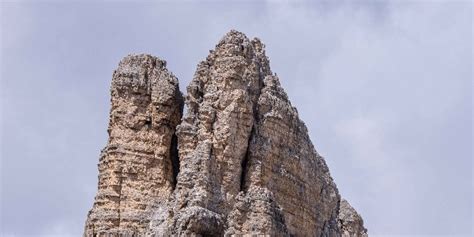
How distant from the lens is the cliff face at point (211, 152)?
5916 cm

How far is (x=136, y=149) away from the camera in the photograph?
63156 millimetres

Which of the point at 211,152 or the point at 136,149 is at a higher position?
the point at 136,149

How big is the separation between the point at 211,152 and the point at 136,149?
165 inches

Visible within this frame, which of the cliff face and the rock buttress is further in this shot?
the rock buttress

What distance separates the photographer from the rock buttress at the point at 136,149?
203 feet

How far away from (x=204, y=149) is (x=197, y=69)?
4.38 m

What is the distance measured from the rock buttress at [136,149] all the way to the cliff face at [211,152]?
4cm

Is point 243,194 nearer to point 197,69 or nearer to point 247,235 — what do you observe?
point 247,235

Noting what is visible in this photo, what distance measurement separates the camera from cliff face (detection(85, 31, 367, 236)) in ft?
194

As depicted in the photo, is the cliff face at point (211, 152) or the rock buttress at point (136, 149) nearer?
the cliff face at point (211, 152)

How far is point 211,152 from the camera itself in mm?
60125

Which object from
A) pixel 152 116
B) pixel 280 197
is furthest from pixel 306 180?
pixel 152 116

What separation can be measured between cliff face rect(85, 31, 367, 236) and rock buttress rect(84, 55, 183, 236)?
38 mm

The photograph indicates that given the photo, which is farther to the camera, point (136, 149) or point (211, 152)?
point (136, 149)
